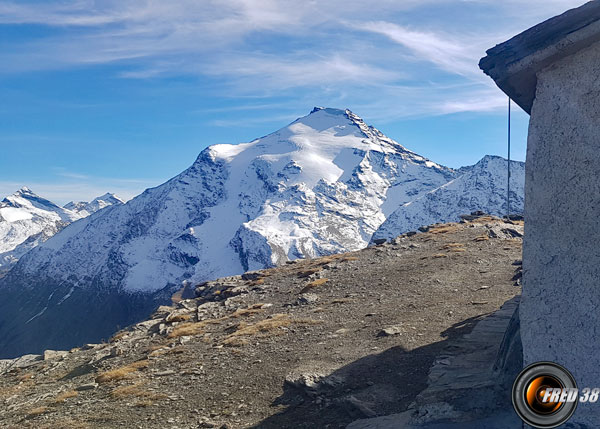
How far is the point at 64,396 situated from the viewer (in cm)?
1492

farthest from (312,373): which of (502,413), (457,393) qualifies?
(502,413)

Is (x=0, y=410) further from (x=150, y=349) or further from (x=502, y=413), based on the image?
(x=502, y=413)

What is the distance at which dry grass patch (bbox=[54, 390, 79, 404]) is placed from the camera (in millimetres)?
14591

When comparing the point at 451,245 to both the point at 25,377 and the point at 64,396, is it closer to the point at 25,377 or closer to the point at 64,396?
the point at 64,396

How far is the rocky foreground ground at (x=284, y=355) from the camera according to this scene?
12141 millimetres

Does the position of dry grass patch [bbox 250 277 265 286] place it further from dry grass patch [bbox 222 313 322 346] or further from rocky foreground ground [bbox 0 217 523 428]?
dry grass patch [bbox 222 313 322 346]

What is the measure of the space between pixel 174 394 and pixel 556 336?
967 centimetres

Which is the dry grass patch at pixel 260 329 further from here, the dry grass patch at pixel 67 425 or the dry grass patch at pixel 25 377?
the dry grass patch at pixel 25 377

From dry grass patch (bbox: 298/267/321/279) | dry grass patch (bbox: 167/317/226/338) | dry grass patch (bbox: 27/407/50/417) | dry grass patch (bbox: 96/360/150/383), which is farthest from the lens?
dry grass patch (bbox: 298/267/321/279)

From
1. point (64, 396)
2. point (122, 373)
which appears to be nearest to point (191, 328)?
point (122, 373)

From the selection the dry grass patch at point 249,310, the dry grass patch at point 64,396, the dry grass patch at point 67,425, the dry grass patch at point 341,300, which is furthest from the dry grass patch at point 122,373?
the dry grass patch at point 341,300

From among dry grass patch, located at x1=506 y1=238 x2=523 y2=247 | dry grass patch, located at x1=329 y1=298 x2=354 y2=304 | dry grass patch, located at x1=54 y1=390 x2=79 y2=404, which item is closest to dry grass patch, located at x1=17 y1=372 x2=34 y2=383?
dry grass patch, located at x1=54 y1=390 x2=79 y2=404

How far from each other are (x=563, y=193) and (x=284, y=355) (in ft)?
32.7

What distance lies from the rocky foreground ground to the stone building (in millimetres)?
3479
